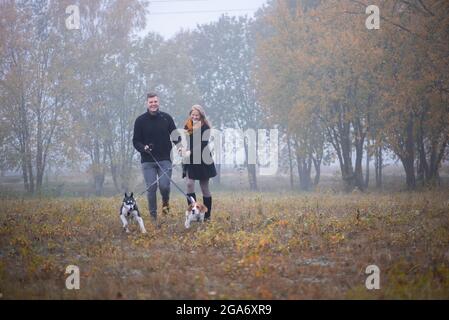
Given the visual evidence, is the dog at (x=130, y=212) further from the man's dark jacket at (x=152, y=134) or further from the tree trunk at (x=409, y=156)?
the tree trunk at (x=409, y=156)

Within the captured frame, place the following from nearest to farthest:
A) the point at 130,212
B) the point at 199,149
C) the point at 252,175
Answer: the point at 130,212 → the point at 199,149 → the point at 252,175

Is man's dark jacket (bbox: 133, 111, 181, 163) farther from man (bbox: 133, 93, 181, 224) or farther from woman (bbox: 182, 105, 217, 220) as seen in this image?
woman (bbox: 182, 105, 217, 220)

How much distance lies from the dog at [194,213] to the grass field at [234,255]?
22 cm

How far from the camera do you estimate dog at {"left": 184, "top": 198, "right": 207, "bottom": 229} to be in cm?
971

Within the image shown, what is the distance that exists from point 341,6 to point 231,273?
63.7 ft

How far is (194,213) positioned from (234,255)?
8.09 ft

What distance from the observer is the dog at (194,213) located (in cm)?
971

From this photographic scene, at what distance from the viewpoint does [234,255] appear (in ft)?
24.5

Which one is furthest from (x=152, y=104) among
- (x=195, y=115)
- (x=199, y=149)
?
(x=199, y=149)

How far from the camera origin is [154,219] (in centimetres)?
1048

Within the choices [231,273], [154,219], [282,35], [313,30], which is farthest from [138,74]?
[231,273]

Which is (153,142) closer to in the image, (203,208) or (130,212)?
(130,212)

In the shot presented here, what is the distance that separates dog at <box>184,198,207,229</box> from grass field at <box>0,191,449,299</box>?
8.7 inches
